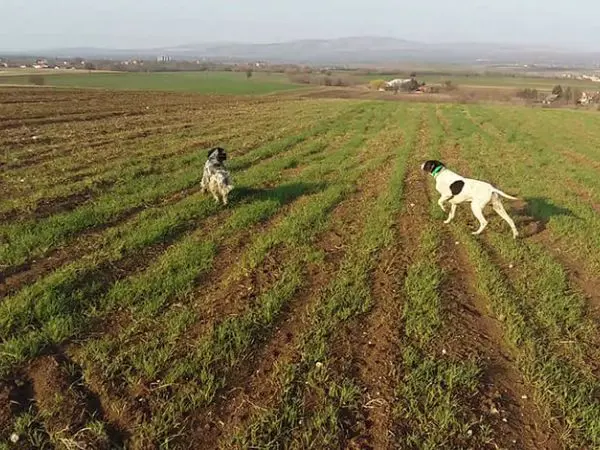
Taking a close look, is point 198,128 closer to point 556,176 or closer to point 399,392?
point 556,176

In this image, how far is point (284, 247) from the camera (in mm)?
8125

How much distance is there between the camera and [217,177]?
9984 mm

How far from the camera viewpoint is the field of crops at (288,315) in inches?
165

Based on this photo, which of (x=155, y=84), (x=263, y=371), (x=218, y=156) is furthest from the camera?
(x=155, y=84)

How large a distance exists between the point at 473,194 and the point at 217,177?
513 cm

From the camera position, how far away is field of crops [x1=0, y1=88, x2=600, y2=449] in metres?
4.20

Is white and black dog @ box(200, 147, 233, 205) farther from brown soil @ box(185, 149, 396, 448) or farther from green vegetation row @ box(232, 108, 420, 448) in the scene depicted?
green vegetation row @ box(232, 108, 420, 448)

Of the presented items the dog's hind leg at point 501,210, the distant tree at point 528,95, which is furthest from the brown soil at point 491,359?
the distant tree at point 528,95

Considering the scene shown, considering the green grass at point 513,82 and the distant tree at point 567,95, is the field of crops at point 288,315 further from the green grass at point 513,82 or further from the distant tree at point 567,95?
the green grass at point 513,82


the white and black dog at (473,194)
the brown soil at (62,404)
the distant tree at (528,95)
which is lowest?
the distant tree at (528,95)

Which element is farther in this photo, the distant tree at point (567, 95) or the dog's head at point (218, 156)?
the distant tree at point (567, 95)

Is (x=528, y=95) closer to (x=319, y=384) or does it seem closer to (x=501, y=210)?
(x=501, y=210)

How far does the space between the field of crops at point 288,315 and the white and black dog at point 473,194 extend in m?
0.34

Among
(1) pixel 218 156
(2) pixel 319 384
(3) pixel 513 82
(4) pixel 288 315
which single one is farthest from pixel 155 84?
(3) pixel 513 82
